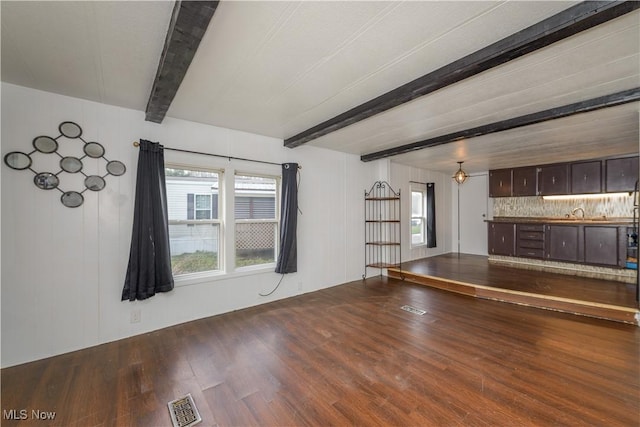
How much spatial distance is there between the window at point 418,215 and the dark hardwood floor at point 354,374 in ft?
11.4

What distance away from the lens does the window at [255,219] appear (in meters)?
3.78

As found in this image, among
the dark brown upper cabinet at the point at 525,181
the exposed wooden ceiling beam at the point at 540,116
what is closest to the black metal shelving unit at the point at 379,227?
the exposed wooden ceiling beam at the point at 540,116

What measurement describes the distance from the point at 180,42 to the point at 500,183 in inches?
292

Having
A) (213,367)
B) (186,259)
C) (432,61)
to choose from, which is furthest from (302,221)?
(432,61)

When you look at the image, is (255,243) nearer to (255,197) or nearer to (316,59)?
(255,197)

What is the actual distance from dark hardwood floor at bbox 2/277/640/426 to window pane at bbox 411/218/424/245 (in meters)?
3.42

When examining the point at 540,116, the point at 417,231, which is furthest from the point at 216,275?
the point at 417,231

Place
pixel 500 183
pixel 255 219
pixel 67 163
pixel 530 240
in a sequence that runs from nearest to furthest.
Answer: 1. pixel 67 163
2. pixel 255 219
3. pixel 530 240
4. pixel 500 183

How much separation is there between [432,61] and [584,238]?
5906 millimetres

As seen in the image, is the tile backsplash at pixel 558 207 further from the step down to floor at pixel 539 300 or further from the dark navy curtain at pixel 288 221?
the dark navy curtain at pixel 288 221

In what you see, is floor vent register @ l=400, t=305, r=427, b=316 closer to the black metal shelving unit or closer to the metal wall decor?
the black metal shelving unit

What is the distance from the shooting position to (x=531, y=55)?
195 centimetres

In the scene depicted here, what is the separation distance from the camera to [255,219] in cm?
394

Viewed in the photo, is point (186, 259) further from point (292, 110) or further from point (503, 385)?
point (503, 385)
